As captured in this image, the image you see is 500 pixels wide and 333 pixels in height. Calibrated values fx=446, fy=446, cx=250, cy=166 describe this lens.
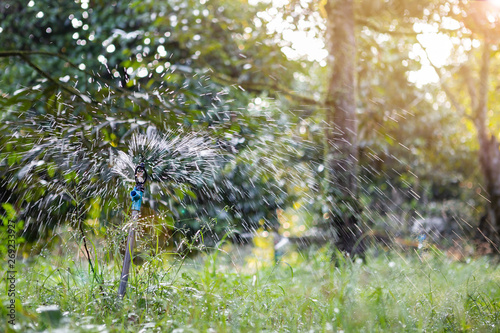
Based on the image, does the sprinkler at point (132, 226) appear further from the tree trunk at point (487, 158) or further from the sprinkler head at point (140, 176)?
the tree trunk at point (487, 158)

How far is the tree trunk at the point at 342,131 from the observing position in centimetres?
396

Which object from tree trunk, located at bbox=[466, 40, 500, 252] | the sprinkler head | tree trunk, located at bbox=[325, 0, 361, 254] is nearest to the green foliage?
the sprinkler head

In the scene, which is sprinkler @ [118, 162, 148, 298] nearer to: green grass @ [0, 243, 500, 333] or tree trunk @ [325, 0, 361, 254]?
green grass @ [0, 243, 500, 333]

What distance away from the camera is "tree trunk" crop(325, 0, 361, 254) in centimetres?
396

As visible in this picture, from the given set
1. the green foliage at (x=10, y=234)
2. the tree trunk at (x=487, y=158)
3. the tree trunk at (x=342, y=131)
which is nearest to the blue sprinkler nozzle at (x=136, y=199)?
the green foliage at (x=10, y=234)

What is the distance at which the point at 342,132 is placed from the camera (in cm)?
412

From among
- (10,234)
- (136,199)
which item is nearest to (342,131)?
(136,199)

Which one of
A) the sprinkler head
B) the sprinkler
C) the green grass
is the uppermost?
the sprinkler head

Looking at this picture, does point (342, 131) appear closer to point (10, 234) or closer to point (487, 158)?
point (10, 234)

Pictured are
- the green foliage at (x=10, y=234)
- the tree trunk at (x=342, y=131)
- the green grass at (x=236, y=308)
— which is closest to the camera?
the green grass at (x=236, y=308)

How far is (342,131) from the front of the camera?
13.5ft

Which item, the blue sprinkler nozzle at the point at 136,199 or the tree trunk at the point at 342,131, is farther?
the tree trunk at the point at 342,131

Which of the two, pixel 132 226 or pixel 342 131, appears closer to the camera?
pixel 132 226

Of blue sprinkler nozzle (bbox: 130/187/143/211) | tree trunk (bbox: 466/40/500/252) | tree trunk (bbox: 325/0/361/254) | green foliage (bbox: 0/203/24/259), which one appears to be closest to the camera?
blue sprinkler nozzle (bbox: 130/187/143/211)
